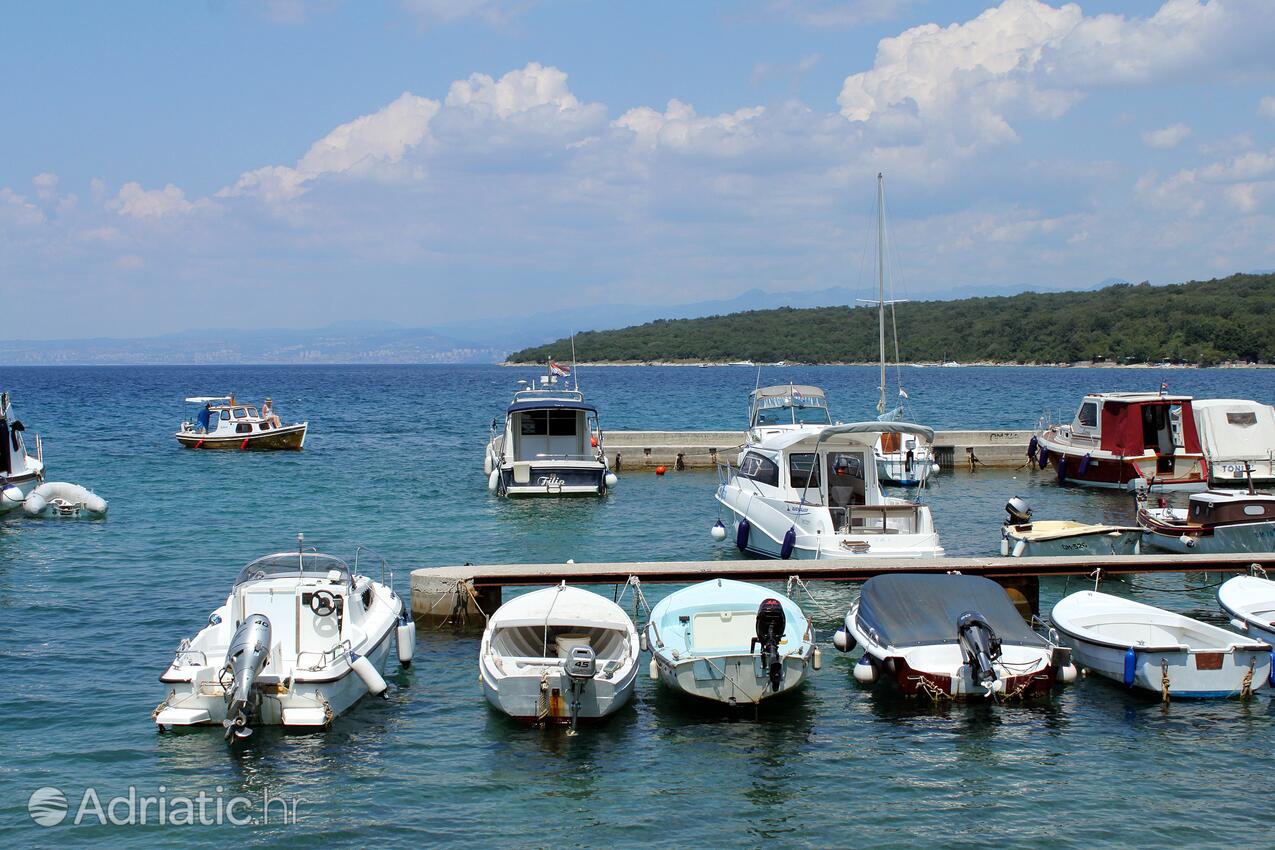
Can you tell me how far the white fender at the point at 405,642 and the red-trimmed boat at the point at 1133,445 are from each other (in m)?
23.1

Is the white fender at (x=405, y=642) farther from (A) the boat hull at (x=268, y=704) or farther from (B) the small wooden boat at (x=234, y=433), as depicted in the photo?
(B) the small wooden boat at (x=234, y=433)

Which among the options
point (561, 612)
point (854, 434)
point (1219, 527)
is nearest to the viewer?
point (561, 612)

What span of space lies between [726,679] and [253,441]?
35759 millimetres

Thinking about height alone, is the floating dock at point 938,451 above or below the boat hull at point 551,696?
above

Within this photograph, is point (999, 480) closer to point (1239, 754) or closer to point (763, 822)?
point (1239, 754)

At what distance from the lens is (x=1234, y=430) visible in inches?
1200

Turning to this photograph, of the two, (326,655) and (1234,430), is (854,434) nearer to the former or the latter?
Answer: (326,655)

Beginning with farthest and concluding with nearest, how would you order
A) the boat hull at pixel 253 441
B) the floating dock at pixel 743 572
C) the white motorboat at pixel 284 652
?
1. the boat hull at pixel 253 441
2. the floating dock at pixel 743 572
3. the white motorboat at pixel 284 652

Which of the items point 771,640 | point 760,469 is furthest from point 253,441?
point 771,640

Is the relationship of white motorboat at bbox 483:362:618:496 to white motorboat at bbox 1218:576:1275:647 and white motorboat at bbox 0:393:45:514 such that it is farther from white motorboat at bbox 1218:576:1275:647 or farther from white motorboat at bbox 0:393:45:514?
white motorboat at bbox 1218:576:1275:647

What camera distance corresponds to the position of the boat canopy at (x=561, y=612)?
568 inches

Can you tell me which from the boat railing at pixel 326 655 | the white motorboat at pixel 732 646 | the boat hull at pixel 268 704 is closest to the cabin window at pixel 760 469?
→ the white motorboat at pixel 732 646

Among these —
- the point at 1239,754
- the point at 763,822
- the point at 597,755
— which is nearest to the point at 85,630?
the point at 597,755
